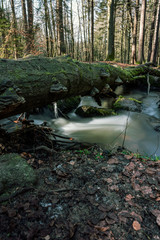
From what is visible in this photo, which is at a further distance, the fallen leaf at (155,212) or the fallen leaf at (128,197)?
the fallen leaf at (128,197)

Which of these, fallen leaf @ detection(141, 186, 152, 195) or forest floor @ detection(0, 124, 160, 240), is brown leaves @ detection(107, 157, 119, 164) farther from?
fallen leaf @ detection(141, 186, 152, 195)

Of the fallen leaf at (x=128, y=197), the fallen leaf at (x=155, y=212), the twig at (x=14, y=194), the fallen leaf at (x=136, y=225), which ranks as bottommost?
the fallen leaf at (x=136, y=225)

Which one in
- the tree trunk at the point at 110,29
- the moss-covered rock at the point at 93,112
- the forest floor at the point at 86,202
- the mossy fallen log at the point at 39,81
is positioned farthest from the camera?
the tree trunk at the point at 110,29

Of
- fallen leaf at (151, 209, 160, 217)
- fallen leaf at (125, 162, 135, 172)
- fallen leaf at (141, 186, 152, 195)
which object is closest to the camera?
fallen leaf at (151, 209, 160, 217)

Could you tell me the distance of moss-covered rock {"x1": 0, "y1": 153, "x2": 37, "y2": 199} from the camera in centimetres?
187

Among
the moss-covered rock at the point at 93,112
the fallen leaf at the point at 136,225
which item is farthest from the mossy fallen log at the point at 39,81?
the fallen leaf at the point at 136,225

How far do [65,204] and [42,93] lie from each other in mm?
1962

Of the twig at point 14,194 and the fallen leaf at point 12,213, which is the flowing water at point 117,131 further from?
the fallen leaf at point 12,213

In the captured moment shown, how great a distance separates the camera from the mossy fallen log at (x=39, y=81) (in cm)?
221

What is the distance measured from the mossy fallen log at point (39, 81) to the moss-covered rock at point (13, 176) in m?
0.78

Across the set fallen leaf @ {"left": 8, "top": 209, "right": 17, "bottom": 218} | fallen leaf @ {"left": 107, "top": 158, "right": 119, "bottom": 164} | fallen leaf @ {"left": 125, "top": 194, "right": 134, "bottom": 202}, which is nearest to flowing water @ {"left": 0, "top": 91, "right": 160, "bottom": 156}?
fallen leaf @ {"left": 107, "top": 158, "right": 119, "bottom": 164}

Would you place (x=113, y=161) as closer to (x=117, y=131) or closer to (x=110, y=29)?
(x=117, y=131)

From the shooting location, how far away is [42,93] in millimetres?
2865

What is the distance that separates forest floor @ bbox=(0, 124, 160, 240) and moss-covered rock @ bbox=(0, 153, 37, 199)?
0.40 ft
